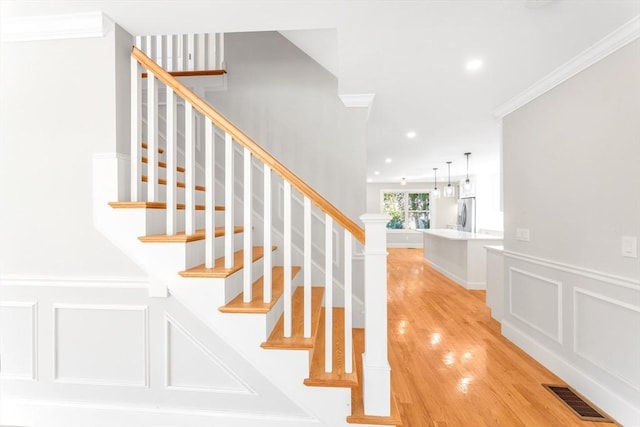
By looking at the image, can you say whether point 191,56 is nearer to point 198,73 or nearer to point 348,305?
point 198,73

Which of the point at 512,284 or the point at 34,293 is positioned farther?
the point at 512,284

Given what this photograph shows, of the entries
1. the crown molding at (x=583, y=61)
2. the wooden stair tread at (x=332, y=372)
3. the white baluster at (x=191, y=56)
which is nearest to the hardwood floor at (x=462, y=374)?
the wooden stair tread at (x=332, y=372)

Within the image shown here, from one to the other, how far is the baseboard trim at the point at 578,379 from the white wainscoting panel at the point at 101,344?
9.54 ft

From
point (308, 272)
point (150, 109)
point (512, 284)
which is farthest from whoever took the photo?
point (512, 284)

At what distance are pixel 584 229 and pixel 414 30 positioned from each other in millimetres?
1829

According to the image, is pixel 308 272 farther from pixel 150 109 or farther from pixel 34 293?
pixel 34 293

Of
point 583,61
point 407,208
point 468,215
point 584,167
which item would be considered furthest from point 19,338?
point 407,208

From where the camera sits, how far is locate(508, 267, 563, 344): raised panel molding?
2.23 m

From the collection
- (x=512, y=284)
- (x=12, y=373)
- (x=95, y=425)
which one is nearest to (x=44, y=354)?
(x=12, y=373)

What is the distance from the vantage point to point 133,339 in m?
1.75

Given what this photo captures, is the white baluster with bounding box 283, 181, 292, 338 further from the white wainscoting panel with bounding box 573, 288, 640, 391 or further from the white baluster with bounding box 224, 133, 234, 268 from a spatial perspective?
the white wainscoting panel with bounding box 573, 288, 640, 391

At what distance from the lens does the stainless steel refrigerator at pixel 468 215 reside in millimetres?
7832

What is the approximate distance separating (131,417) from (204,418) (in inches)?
18.5

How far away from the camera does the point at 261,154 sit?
1.58 m
